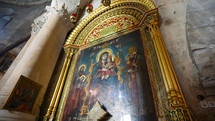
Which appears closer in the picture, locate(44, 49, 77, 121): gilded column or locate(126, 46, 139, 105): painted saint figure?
locate(126, 46, 139, 105): painted saint figure

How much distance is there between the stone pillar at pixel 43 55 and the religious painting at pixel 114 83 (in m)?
1.02

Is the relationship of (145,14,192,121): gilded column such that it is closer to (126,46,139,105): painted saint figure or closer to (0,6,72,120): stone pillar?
(126,46,139,105): painted saint figure

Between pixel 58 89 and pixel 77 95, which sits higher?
pixel 58 89

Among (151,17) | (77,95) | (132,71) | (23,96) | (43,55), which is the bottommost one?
(23,96)

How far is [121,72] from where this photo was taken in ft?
9.88

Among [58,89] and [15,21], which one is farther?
[15,21]

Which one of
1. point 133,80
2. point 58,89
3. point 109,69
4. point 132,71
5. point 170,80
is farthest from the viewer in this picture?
point 58,89

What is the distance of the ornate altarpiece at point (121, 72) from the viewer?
2135 millimetres

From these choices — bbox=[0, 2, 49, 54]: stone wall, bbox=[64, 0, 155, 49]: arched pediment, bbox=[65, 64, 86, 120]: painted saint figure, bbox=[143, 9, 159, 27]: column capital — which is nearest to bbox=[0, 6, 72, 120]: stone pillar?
bbox=[64, 0, 155, 49]: arched pediment

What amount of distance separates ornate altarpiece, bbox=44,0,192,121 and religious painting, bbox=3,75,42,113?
0.57m

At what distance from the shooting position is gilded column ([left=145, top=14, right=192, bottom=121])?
1.70 meters

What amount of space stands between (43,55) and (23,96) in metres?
1.48

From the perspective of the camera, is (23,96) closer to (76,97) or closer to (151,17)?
(76,97)

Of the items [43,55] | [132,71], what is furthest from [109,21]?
[43,55]
